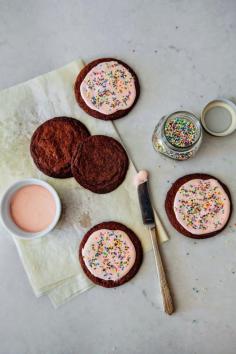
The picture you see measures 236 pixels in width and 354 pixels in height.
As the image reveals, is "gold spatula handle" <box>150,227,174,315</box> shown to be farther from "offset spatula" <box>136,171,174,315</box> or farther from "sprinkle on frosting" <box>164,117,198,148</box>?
"sprinkle on frosting" <box>164,117,198,148</box>

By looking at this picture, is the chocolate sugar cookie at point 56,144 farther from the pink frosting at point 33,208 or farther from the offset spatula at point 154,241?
the offset spatula at point 154,241

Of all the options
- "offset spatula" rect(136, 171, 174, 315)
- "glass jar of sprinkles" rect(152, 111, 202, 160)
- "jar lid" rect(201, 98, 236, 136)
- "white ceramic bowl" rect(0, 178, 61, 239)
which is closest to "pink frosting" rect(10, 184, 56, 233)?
"white ceramic bowl" rect(0, 178, 61, 239)

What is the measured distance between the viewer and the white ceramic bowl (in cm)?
125

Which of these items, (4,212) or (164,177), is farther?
(164,177)

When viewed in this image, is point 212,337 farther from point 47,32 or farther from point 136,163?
point 47,32

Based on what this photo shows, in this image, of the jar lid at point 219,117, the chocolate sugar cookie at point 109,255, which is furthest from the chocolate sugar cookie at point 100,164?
the jar lid at point 219,117

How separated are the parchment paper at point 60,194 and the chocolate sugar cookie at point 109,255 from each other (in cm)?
3

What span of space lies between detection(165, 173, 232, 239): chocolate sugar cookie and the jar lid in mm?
165

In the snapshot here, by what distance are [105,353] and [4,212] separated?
0.55 metres

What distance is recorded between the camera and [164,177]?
4.47 ft

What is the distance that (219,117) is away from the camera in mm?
1363

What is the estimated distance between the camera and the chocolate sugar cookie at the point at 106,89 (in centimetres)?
135

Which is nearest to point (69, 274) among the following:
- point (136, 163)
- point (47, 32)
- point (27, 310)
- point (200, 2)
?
point (27, 310)

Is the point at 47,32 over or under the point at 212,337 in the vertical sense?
over
